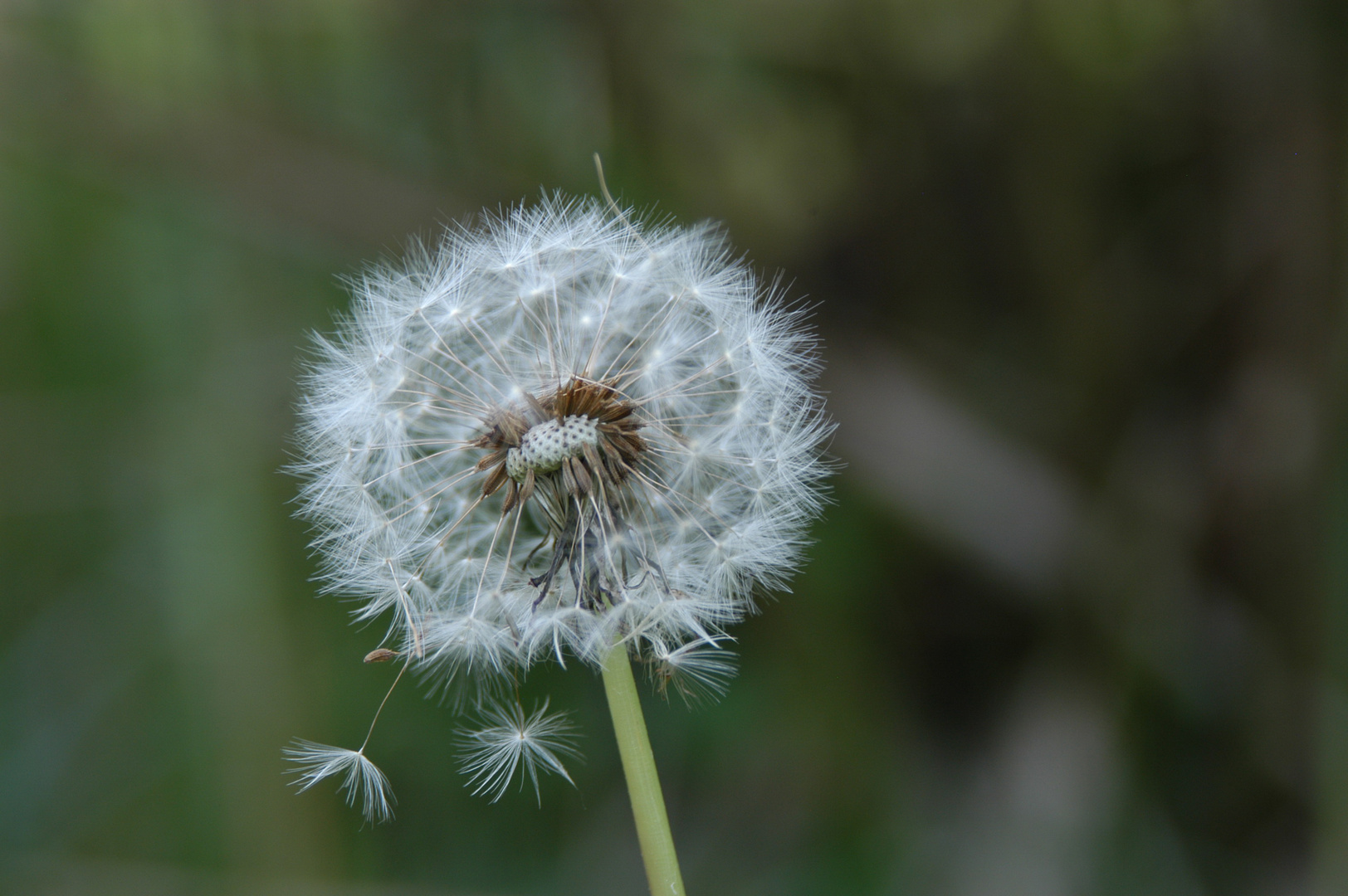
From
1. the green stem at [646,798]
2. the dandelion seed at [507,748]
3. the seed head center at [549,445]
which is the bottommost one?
the green stem at [646,798]

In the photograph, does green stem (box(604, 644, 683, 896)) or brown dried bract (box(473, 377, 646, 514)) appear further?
brown dried bract (box(473, 377, 646, 514))

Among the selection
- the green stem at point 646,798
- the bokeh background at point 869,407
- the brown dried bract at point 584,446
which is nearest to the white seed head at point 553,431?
the brown dried bract at point 584,446

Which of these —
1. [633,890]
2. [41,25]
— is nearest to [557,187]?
[41,25]

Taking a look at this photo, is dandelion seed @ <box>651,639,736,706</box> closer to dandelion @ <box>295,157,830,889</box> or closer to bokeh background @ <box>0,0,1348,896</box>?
dandelion @ <box>295,157,830,889</box>

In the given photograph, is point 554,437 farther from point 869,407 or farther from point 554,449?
point 869,407

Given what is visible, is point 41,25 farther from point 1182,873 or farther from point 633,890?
point 1182,873

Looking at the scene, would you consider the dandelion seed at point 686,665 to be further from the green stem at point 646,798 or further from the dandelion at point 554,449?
the green stem at point 646,798

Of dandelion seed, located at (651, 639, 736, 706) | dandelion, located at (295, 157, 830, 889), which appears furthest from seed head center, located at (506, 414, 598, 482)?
dandelion seed, located at (651, 639, 736, 706)
